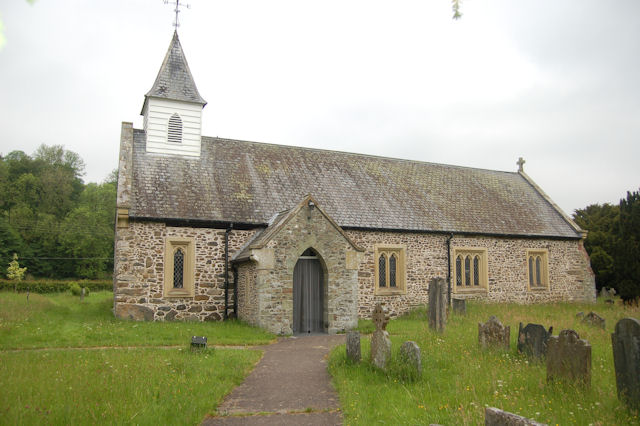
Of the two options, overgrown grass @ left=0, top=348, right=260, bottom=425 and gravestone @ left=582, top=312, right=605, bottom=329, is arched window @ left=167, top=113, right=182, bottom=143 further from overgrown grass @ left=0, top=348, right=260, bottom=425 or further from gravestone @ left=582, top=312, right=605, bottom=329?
gravestone @ left=582, top=312, right=605, bottom=329

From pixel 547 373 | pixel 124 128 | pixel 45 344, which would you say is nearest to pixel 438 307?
pixel 547 373

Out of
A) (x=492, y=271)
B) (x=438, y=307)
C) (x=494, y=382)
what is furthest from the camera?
(x=492, y=271)

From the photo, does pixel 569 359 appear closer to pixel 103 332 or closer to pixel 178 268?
pixel 103 332

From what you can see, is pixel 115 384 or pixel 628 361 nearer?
pixel 628 361

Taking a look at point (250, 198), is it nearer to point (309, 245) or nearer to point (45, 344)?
point (309, 245)

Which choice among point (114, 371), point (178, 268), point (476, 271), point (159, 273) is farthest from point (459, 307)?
point (114, 371)

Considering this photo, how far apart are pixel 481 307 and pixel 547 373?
42.2 ft

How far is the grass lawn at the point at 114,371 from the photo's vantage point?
7.01 meters

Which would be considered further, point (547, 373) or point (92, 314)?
point (92, 314)

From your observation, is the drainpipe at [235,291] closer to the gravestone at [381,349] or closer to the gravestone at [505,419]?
the gravestone at [381,349]

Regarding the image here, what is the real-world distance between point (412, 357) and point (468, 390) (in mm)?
1466

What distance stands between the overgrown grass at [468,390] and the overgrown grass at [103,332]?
4.66 meters

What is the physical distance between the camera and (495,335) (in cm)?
1098

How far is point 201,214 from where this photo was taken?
740 inches
